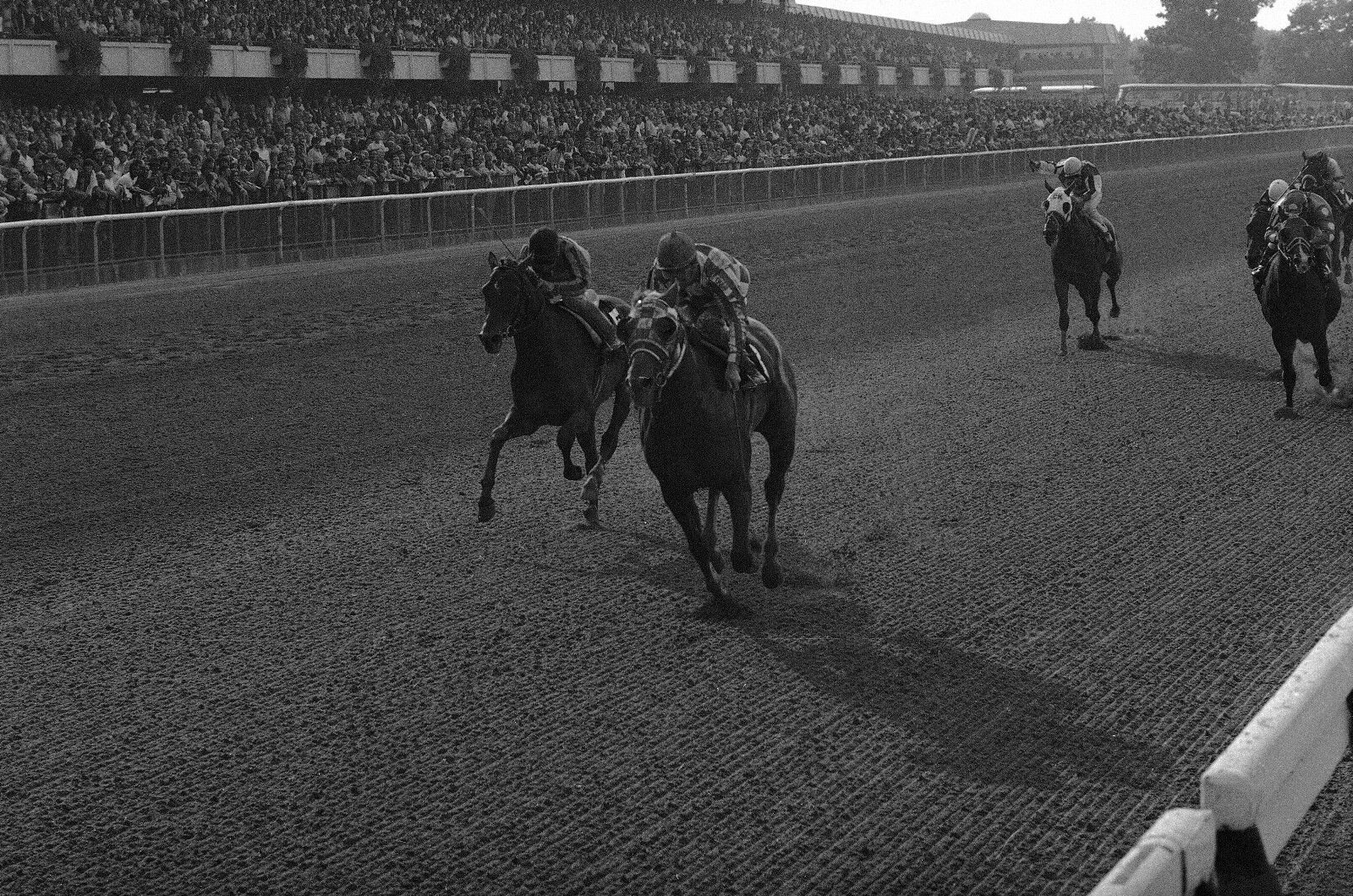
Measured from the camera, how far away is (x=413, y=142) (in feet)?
91.6

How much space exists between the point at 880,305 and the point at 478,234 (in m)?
7.57

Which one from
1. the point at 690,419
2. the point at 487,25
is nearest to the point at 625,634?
the point at 690,419

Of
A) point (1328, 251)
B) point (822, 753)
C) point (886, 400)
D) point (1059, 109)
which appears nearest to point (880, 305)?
point (886, 400)

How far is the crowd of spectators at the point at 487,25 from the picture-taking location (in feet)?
90.6

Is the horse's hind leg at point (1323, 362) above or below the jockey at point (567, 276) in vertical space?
below

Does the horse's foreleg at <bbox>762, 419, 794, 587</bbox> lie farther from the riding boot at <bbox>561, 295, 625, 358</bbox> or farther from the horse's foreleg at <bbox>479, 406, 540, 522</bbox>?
the horse's foreleg at <bbox>479, 406, 540, 522</bbox>

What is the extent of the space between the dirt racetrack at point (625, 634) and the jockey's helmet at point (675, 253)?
1.75m

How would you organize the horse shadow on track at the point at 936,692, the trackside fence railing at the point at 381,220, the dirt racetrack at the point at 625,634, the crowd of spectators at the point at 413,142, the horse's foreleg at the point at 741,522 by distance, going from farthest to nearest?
the crowd of spectators at the point at 413,142 < the trackside fence railing at the point at 381,220 < the horse's foreleg at the point at 741,522 < the horse shadow on track at the point at 936,692 < the dirt racetrack at the point at 625,634

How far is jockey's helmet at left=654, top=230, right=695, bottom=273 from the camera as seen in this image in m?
7.06

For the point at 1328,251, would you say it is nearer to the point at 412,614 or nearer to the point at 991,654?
the point at 991,654

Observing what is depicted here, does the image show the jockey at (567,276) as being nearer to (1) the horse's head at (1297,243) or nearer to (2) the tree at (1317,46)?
(1) the horse's head at (1297,243)

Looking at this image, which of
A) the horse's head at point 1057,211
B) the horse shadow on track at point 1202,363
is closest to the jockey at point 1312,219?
A: the horse shadow on track at point 1202,363

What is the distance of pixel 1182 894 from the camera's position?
10.7ft

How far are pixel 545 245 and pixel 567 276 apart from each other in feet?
0.88
